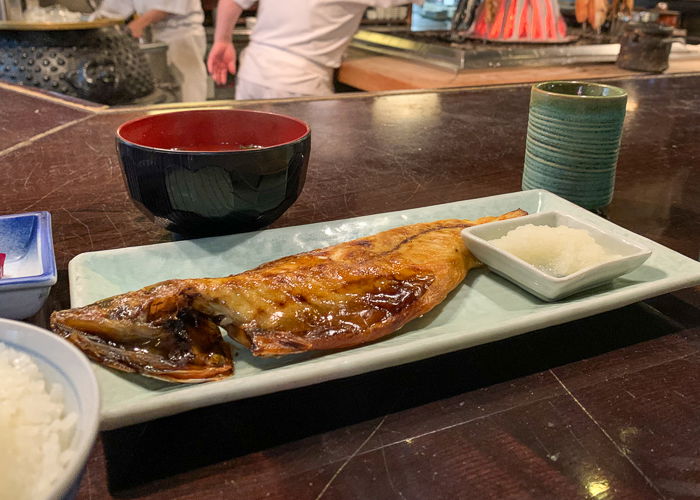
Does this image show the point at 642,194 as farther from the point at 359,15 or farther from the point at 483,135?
the point at 359,15

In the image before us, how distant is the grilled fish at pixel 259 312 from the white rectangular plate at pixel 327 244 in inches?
0.9

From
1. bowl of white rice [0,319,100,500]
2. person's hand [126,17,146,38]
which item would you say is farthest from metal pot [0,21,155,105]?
bowl of white rice [0,319,100,500]

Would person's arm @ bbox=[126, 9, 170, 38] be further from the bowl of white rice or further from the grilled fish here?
the bowl of white rice

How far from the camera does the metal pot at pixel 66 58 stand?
2.50 m

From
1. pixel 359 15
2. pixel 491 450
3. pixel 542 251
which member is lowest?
pixel 491 450

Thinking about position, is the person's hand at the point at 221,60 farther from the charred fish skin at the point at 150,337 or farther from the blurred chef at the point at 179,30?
the charred fish skin at the point at 150,337

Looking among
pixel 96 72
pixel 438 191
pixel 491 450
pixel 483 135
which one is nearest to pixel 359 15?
pixel 96 72

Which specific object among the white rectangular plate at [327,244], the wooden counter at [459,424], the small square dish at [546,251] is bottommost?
the wooden counter at [459,424]

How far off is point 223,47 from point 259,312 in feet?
8.95

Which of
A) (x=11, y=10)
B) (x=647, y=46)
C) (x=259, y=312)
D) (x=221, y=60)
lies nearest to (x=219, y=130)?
(x=259, y=312)

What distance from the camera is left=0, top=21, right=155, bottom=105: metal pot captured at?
2.50 meters

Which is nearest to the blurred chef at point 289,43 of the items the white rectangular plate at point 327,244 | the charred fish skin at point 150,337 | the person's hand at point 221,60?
the person's hand at point 221,60

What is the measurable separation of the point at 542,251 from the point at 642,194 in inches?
25.0

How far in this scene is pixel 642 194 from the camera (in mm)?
1403
